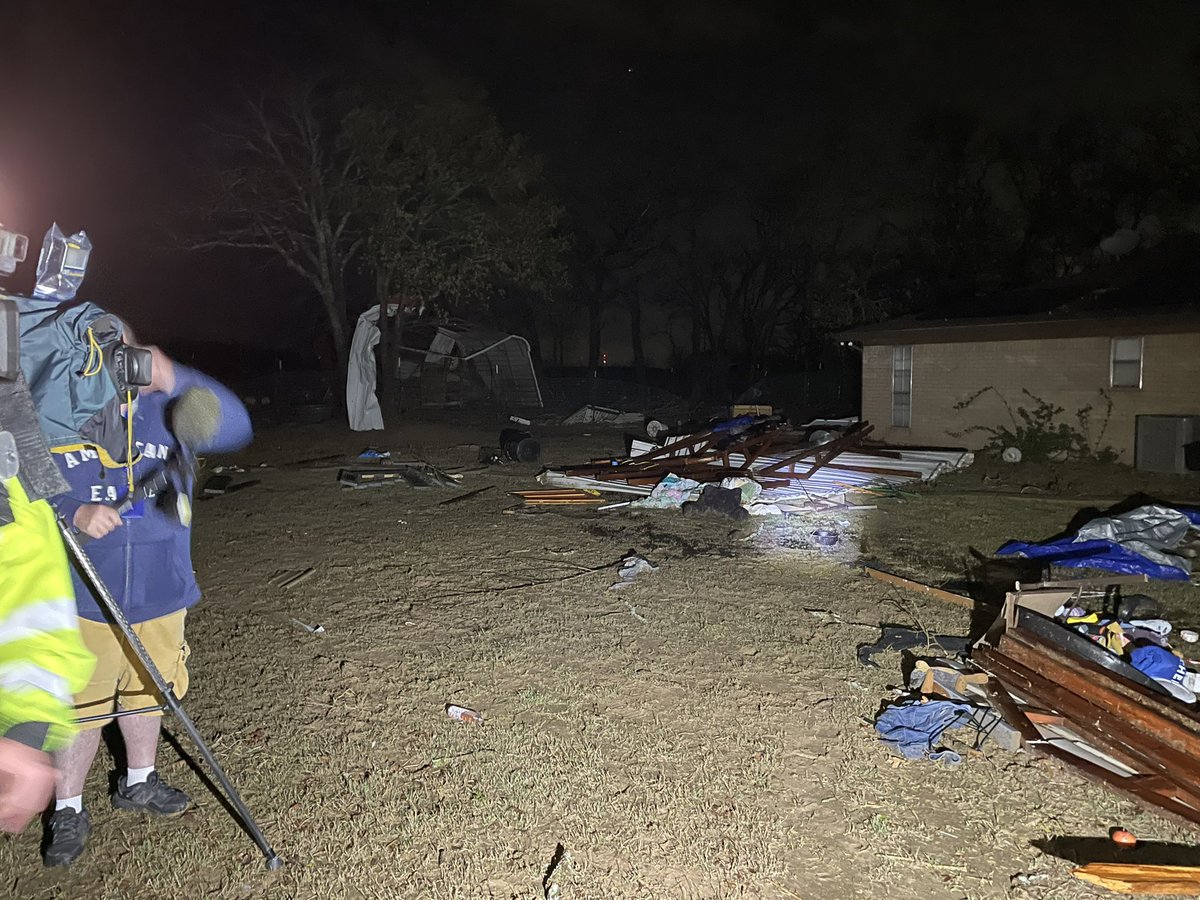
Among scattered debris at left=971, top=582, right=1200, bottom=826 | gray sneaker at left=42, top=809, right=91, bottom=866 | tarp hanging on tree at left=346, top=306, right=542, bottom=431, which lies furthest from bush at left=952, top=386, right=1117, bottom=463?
tarp hanging on tree at left=346, top=306, right=542, bottom=431

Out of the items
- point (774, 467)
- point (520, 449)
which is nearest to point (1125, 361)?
point (774, 467)

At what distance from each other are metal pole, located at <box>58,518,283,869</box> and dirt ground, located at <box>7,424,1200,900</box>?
11cm

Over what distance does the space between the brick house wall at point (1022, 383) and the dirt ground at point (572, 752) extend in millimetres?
7737

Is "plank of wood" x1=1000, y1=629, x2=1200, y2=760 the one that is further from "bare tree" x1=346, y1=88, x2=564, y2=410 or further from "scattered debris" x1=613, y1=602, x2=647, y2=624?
"bare tree" x1=346, y1=88, x2=564, y2=410

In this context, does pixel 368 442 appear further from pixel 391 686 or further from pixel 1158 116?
pixel 1158 116

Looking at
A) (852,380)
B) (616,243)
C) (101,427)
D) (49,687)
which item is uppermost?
(616,243)

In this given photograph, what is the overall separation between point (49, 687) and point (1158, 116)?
93.2ft

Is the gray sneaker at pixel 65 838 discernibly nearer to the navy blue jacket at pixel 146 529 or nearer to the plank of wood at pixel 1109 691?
the navy blue jacket at pixel 146 529

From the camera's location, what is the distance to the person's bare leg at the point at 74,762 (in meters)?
2.75

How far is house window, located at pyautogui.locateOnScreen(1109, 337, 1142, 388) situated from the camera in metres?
12.4

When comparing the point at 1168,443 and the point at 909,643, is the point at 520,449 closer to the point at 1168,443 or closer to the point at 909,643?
the point at 909,643

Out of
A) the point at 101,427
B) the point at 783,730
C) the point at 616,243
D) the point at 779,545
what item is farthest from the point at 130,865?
the point at 616,243

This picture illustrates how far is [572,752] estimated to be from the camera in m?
3.60

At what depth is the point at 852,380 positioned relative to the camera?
27734 millimetres
